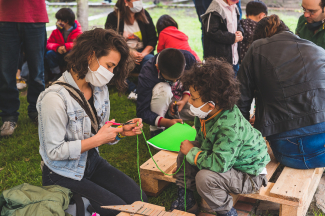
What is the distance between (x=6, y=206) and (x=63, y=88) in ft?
2.39

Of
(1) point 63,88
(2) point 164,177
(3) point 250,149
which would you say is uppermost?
(1) point 63,88

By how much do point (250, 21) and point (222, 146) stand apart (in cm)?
301

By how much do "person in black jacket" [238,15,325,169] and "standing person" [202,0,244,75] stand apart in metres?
1.42

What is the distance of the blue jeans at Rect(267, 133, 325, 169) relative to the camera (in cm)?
213

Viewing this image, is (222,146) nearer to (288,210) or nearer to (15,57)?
(288,210)

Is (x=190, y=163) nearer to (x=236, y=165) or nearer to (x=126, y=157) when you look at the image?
(x=236, y=165)

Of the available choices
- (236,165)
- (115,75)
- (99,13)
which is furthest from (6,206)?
(99,13)

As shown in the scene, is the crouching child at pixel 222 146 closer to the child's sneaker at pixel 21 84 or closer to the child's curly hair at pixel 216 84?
the child's curly hair at pixel 216 84

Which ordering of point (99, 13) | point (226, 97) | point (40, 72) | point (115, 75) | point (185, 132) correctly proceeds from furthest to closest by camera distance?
1. point (99, 13)
2. point (40, 72)
3. point (185, 132)
4. point (115, 75)
5. point (226, 97)

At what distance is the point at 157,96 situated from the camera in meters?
3.11

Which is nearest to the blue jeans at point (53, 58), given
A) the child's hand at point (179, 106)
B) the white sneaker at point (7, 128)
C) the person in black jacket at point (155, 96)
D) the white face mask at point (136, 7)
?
the white face mask at point (136, 7)

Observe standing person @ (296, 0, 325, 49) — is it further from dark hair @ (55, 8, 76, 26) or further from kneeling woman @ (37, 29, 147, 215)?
dark hair @ (55, 8, 76, 26)

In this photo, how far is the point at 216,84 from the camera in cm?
190

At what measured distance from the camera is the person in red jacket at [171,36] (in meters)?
4.41
